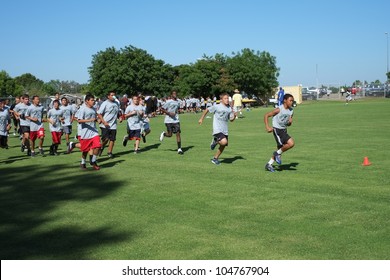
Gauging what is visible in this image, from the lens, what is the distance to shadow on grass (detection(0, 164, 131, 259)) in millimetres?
6410

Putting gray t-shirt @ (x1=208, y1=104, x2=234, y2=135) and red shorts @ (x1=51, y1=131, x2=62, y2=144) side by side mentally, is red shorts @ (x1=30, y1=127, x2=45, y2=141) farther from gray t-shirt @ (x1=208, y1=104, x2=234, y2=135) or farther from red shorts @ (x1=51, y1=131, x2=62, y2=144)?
gray t-shirt @ (x1=208, y1=104, x2=234, y2=135)

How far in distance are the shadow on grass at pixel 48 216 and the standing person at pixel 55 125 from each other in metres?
3.94

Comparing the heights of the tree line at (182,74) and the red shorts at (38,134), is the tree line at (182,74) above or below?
above

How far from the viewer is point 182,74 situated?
223 feet

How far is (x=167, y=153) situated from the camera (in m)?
16.7

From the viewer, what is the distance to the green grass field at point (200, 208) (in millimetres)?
6250

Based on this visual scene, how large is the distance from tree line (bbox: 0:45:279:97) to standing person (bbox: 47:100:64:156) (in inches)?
1810

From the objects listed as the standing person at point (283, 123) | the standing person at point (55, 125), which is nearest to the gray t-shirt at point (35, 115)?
the standing person at point (55, 125)

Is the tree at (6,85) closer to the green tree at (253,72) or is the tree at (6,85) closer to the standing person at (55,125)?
the green tree at (253,72)

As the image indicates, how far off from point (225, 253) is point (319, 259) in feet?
3.61

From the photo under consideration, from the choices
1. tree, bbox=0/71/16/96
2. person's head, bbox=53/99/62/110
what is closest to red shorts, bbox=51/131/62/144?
person's head, bbox=53/99/62/110

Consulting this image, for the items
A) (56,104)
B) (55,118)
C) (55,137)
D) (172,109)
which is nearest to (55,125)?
(55,118)

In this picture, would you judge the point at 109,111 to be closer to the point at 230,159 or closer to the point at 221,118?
the point at 221,118

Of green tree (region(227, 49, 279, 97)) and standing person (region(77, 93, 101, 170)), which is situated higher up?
green tree (region(227, 49, 279, 97))
